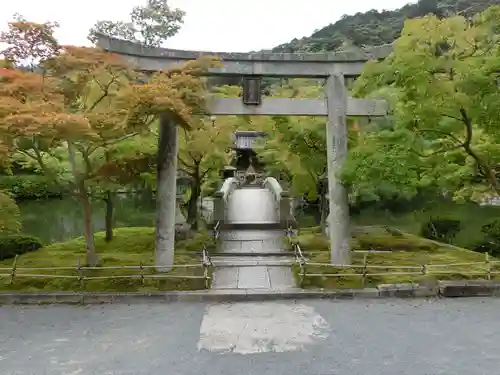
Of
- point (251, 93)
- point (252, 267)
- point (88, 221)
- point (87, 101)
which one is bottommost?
point (252, 267)

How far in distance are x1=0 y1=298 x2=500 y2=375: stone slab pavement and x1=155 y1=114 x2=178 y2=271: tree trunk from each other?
2.35 m

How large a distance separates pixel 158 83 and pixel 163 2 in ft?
110

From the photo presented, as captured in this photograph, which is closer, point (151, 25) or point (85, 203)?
point (85, 203)

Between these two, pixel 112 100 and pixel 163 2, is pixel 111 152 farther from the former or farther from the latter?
pixel 163 2

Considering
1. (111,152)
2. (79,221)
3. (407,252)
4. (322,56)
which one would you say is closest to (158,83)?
(111,152)

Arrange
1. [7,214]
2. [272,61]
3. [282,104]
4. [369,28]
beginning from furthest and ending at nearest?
[369,28]
[282,104]
[272,61]
[7,214]

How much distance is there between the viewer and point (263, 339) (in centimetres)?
843

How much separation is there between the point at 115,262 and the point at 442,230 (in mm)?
14162

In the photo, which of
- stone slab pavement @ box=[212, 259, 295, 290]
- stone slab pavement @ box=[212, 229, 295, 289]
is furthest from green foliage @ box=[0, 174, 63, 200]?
stone slab pavement @ box=[212, 259, 295, 290]

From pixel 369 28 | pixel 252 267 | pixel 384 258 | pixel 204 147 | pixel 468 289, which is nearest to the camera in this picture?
pixel 468 289

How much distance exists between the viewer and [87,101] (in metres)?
12.6

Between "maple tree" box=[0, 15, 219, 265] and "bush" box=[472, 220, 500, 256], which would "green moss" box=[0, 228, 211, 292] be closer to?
"maple tree" box=[0, 15, 219, 265]

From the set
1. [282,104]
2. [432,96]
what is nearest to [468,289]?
[432,96]

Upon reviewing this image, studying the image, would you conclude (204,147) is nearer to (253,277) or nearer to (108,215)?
(108,215)
